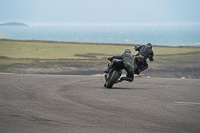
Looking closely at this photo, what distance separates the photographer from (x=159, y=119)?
6656mm

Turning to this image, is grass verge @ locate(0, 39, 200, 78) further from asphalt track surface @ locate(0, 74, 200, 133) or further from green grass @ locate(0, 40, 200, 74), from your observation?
asphalt track surface @ locate(0, 74, 200, 133)

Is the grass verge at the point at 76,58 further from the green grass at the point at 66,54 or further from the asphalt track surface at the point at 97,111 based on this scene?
the asphalt track surface at the point at 97,111

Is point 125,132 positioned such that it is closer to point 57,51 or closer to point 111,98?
point 111,98

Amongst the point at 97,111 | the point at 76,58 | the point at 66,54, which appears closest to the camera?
the point at 97,111

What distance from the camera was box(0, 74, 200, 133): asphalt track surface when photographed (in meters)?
6.02

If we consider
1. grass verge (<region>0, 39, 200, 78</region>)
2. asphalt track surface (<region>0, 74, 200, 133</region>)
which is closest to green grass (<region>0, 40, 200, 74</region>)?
grass verge (<region>0, 39, 200, 78</region>)

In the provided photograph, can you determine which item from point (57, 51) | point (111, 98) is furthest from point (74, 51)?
point (111, 98)

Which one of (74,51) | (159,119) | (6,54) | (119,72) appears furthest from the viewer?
(74,51)

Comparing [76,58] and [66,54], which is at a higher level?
[66,54]

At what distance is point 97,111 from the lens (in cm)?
726

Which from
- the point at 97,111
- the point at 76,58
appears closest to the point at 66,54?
the point at 76,58

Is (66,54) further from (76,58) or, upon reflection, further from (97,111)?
(97,111)

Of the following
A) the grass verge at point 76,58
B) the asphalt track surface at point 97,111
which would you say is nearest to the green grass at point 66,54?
the grass verge at point 76,58

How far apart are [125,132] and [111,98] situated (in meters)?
3.24
